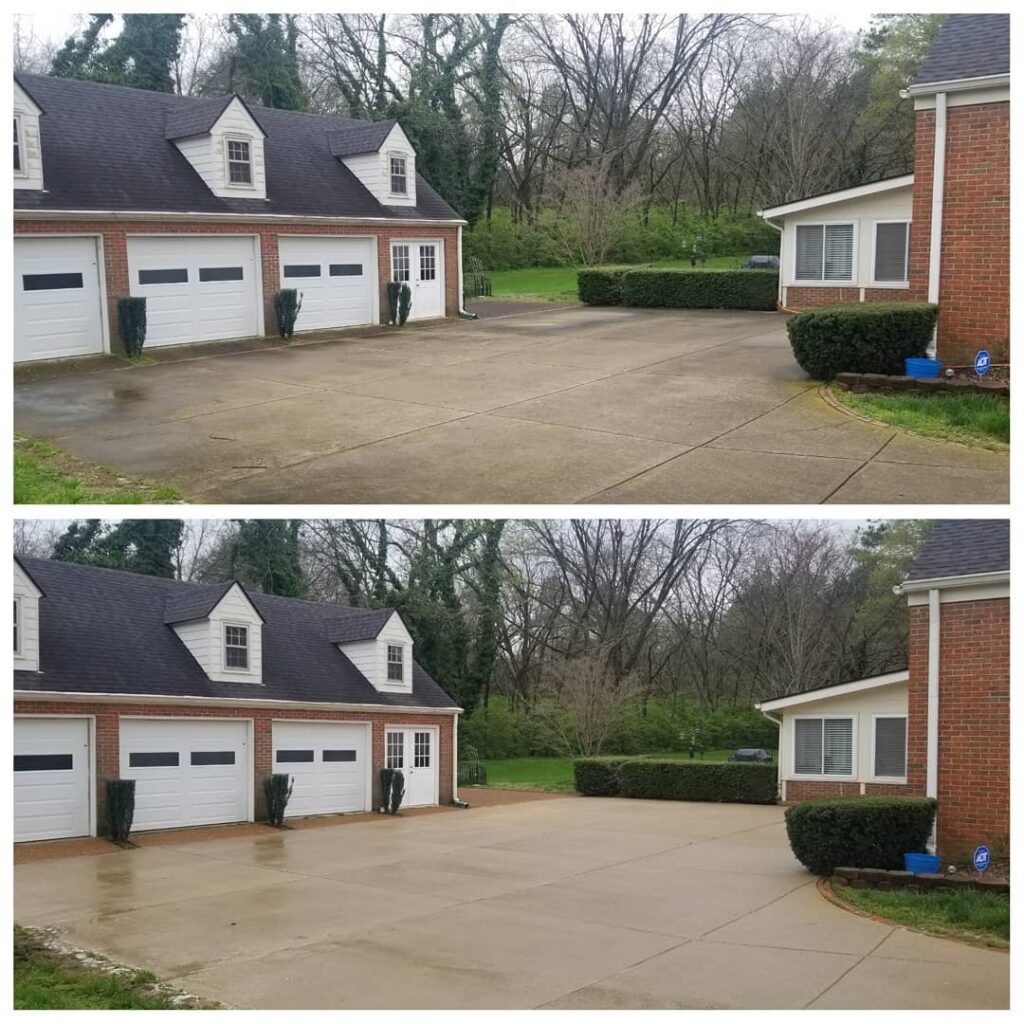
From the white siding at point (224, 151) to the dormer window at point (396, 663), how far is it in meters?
10.0

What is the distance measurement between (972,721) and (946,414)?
13.8 feet

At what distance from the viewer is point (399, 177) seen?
27.9 metres

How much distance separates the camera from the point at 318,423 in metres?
15.0

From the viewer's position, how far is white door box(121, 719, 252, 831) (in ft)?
60.2

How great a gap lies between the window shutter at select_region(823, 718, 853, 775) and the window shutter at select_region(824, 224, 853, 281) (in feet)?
39.6

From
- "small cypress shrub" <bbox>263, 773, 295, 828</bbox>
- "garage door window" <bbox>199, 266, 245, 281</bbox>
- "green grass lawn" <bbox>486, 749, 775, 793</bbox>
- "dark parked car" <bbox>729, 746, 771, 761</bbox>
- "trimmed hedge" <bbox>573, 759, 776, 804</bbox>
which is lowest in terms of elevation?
"green grass lawn" <bbox>486, 749, 775, 793</bbox>

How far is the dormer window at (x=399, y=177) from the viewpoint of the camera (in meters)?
27.7

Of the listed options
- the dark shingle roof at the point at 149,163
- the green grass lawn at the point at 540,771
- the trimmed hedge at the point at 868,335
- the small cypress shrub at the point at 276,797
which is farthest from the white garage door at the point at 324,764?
the trimmed hedge at the point at 868,335

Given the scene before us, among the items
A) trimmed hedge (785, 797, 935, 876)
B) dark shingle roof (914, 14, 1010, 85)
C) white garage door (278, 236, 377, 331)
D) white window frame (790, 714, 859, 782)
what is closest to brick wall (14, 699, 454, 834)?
white window frame (790, 714, 859, 782)

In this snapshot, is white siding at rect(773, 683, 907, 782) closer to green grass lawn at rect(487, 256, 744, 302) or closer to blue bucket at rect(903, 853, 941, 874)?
blue bucket at rect(903, 853, 941, 874)

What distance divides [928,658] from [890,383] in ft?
15.8

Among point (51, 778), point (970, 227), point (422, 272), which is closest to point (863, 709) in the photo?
point (970, 227)

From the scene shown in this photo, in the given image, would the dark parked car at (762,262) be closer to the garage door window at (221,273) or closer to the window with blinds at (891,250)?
the window with blinds at (891,250)

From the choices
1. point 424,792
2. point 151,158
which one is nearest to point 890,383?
point 424,792
